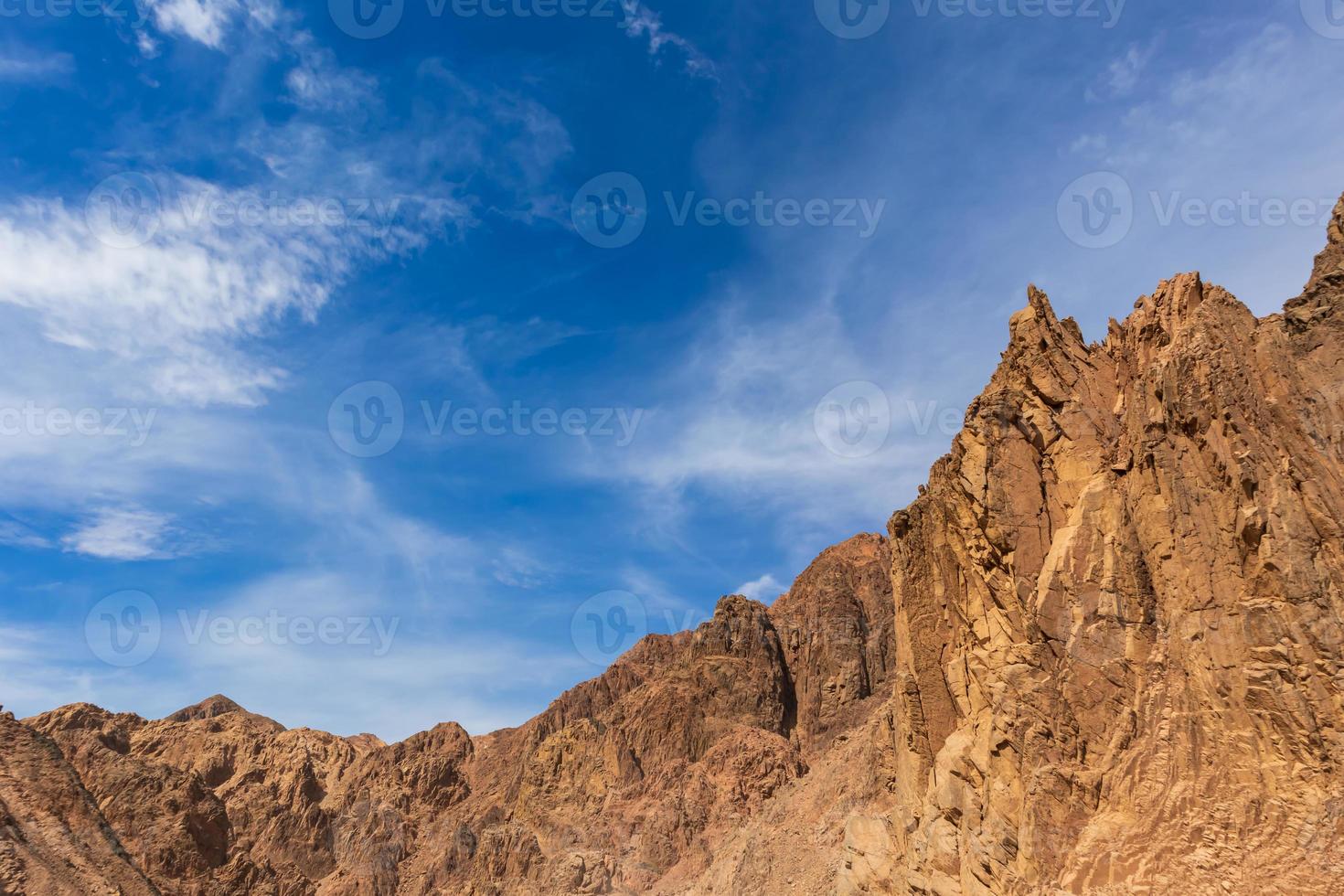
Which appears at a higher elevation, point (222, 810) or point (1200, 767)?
point (222, 810)

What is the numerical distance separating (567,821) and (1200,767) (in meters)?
90.0

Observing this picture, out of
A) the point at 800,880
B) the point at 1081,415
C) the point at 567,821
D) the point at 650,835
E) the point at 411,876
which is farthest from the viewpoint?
the point at 411,876

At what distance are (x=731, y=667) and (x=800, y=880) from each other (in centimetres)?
5219

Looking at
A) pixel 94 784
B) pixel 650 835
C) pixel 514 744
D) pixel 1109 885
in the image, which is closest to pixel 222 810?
pixel 94 784

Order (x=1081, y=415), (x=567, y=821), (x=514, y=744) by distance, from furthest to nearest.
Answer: (x=514, y=744) < (x=567, y=821) < (x=1081, y=415)

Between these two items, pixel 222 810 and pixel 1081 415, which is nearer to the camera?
pixel 1081 415

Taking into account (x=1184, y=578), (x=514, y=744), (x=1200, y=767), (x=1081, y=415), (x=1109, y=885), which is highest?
(x=514, y=744)

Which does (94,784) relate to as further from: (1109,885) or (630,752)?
(1109,885)

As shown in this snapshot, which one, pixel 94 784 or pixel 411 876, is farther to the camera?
pixel 411 876

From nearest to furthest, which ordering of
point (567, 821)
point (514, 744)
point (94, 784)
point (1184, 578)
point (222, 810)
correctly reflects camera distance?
point (1184, 578), point (94, 784), point (222, 810), point (567, 821), point (514, 744)

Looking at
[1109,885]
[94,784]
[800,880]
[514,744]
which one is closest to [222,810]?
[94,784]

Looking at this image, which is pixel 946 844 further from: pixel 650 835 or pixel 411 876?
pixel 411 876

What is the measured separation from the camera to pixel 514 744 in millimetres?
125688

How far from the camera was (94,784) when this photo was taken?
70.8 meters
